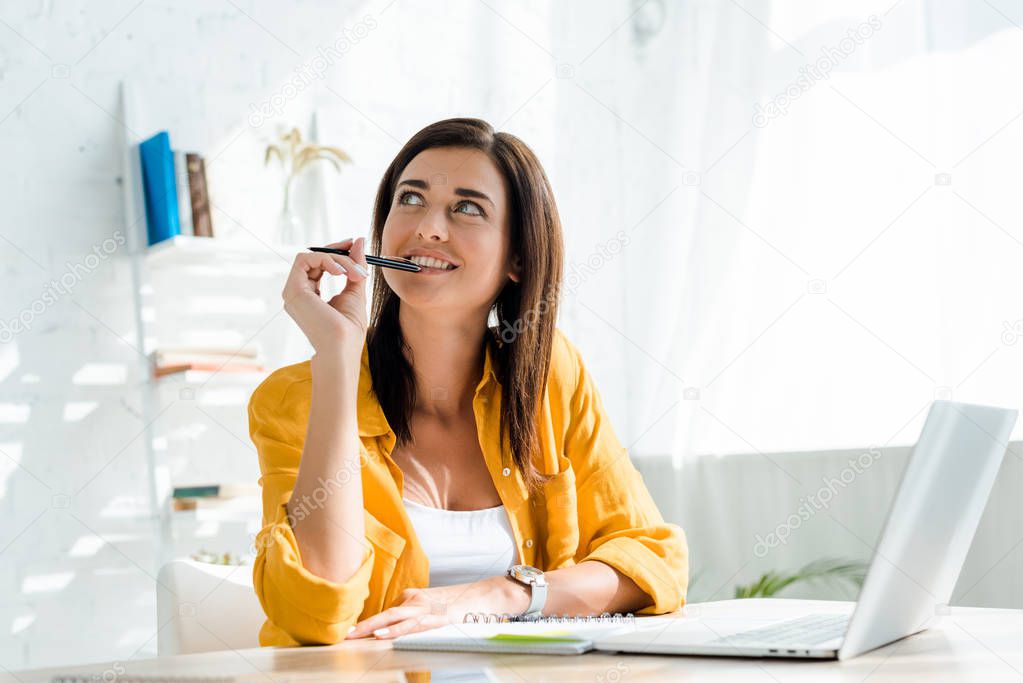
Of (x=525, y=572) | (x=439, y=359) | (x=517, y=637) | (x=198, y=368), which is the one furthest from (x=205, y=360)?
(x=517, y=637)

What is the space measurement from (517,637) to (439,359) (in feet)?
2.71

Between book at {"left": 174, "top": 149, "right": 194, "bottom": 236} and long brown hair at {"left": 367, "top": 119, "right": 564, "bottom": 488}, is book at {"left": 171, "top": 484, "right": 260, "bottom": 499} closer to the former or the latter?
book at {"left": 174, "top": 149, "right": 194, "bottom": 236}

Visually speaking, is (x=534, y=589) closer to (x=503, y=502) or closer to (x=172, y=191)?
(x=503, y=502)

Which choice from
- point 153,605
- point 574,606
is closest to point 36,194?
point 153,605

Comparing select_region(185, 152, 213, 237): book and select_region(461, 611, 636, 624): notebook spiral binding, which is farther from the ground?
select_region(185, 152, 213, 237): book

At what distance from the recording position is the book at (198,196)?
3.01 m

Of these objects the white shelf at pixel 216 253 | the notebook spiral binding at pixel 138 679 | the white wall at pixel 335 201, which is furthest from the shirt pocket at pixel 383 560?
the white shelf at pixel 216 253

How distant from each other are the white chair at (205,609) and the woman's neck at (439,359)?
414 mm

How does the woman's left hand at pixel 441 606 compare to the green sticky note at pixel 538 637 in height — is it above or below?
above

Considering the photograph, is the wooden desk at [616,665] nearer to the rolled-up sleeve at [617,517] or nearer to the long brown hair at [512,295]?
the rolled-up sleeve at [617,517]

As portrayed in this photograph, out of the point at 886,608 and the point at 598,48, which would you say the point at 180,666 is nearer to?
the point at 886,608

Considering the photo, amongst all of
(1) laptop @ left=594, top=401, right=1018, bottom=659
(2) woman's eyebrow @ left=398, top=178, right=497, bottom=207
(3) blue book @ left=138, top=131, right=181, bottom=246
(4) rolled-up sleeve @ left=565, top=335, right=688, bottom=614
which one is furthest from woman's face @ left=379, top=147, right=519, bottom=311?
(3) blue book @ left=138, top=131, right=181, bottom=246

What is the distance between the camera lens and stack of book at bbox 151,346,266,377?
2.96m

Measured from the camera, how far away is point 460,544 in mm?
1571
